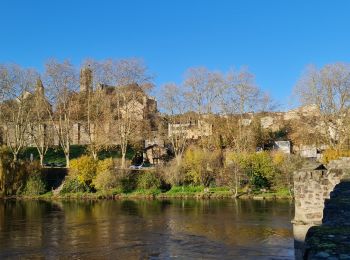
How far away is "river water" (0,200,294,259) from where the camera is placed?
19828 mm

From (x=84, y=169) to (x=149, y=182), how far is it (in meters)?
7.08

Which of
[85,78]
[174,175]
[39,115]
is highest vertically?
[85,78]

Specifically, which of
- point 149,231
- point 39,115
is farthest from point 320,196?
point 39,115

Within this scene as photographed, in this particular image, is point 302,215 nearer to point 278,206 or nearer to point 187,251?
point 187,251

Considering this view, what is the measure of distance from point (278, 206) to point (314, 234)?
108ft

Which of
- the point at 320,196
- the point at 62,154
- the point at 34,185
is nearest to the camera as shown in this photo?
the point at 320,196

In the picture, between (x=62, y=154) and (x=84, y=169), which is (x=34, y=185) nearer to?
(x=84, y=169)

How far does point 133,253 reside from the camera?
19.8m

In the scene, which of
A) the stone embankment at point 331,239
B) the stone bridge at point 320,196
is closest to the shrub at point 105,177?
the stone bridge at point 320,196

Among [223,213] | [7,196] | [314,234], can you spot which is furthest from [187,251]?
[7,196]

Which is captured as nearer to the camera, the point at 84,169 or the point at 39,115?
the point at 84,169

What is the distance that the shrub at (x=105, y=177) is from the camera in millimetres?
47675

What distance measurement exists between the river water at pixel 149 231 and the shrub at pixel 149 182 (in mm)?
9636

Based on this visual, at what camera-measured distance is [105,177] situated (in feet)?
156
